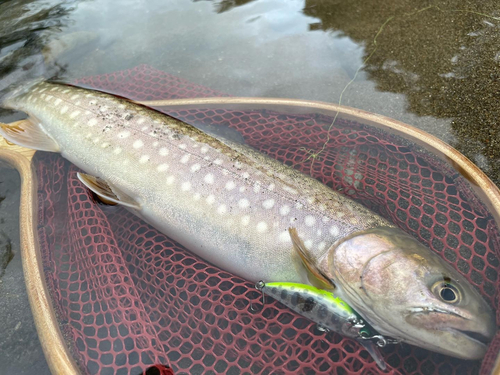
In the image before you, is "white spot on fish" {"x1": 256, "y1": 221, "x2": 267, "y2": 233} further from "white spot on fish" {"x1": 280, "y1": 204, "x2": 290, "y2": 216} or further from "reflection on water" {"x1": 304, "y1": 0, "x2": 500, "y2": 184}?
"reflection on water" {"x1": 304, "y1": 0, "x2": 500, "y2": 184}

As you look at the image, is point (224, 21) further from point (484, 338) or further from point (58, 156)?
point (484, 338)

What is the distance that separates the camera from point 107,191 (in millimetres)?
2404

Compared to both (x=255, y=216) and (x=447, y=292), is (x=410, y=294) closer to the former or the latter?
(x=447, y=292)

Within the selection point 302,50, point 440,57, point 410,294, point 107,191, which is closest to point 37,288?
point 107,191

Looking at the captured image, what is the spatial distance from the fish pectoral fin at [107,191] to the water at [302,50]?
6.85 feet

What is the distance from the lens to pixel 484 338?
5.55 ft

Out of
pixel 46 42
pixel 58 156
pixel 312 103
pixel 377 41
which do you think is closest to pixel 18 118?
pixel 58 156

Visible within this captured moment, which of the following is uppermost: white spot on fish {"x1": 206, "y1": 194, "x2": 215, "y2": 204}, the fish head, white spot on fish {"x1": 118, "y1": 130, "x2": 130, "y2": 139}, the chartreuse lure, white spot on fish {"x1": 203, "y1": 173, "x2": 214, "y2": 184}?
white spot on fish {"x1": 118, "y1": 130, "x2": 130, "y2": 139}

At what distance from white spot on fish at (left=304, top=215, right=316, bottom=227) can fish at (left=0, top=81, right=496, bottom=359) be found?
1 centimetres

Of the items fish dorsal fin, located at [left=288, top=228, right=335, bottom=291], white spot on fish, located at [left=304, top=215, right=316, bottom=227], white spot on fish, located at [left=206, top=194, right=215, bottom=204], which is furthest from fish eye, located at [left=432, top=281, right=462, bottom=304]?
white spot on fish, located at [left=206, top=194, right=215, bottom=204]

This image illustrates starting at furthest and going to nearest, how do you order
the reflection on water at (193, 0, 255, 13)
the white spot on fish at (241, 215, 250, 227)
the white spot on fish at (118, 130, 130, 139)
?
1. the reflection on water at (193, 0, 255, 13)
2. the white spot on fish at (118, 130, 130, 139)
3. the white spot on fish at (241, 215, 250, 227)

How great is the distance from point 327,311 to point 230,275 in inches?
26.7

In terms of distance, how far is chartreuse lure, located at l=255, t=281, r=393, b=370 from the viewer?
1.86m

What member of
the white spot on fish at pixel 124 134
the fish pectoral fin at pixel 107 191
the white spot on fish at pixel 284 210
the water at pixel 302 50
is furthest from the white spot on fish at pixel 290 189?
the water at pixel 302 50
